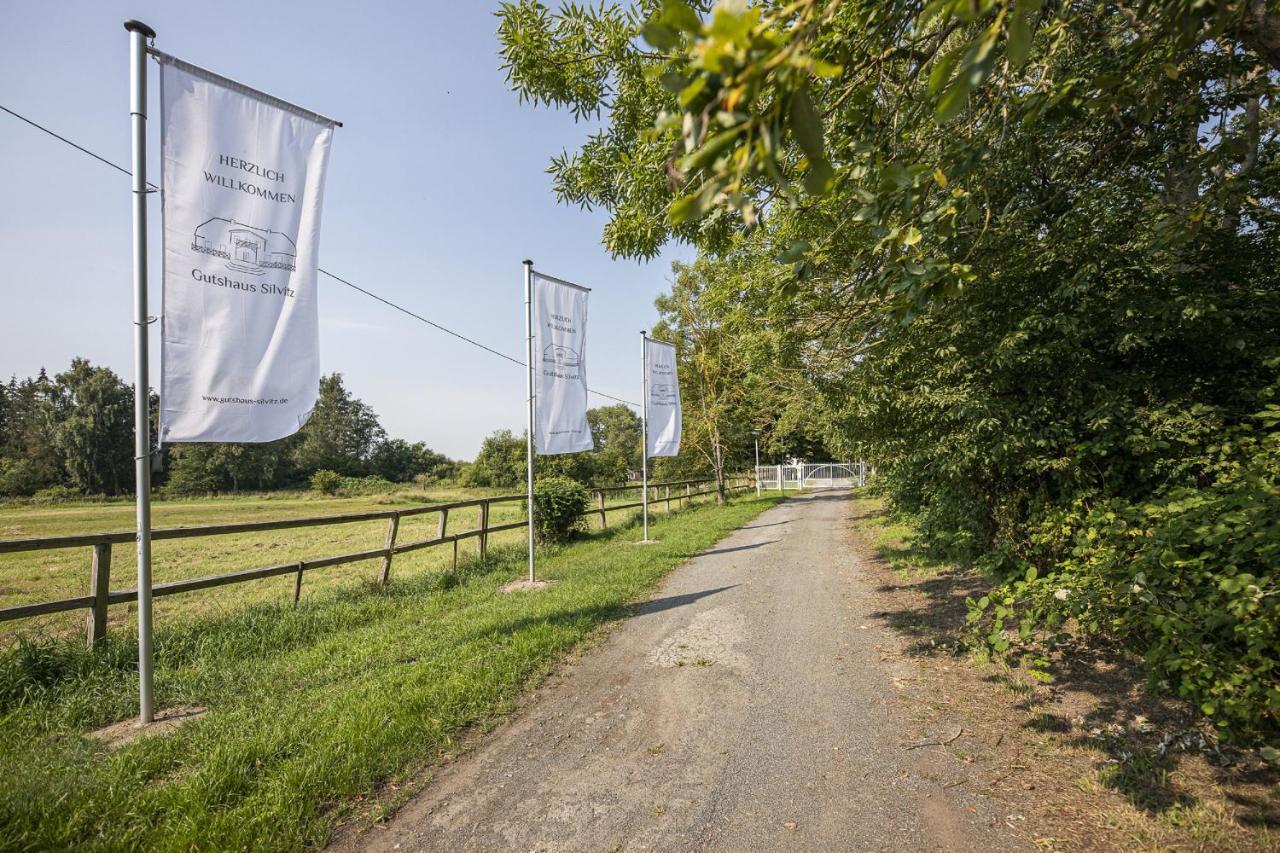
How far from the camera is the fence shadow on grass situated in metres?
2.45

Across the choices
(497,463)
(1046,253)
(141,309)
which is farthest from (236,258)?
(497,463)

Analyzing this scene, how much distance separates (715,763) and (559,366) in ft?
21.2

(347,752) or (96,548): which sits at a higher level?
(96,548)

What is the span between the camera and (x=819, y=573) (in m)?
Result: 7.66

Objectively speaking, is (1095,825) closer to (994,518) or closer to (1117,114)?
(994,518)

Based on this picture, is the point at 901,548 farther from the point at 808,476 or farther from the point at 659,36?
the point at 808,476

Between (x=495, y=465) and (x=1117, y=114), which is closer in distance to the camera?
(x=1117, y=114)

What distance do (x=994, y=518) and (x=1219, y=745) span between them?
3.21 metres

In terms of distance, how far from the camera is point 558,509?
10.8m

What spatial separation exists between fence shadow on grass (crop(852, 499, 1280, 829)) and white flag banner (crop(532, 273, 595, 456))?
536 centimetres

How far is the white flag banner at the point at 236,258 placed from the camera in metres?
3.61

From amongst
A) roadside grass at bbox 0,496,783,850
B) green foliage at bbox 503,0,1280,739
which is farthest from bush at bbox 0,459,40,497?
green foliage at bbox 503,0,1280,739

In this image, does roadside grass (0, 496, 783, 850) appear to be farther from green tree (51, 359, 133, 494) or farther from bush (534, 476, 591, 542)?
green tree (51, 359, 133, 494)

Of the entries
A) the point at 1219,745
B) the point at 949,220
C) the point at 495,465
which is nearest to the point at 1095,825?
the point at 1219,745
